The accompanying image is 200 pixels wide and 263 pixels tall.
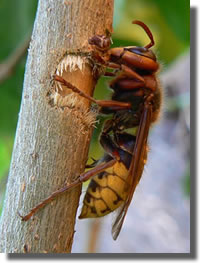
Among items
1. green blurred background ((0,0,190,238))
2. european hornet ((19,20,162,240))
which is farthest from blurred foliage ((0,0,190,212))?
european hornet ((19,20,162,240))

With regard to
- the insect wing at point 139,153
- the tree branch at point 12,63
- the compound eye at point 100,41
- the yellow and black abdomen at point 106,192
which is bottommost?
the yellow and black abdomen at point 106,192

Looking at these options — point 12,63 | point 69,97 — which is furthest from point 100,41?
point 12,63

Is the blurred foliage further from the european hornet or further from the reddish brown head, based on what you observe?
the reddish brown head

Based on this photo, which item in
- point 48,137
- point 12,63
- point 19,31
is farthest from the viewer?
point 19,31

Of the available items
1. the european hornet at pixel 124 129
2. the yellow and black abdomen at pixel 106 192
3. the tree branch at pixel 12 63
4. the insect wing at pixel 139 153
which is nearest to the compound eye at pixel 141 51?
the european hornet at pixel 124 129

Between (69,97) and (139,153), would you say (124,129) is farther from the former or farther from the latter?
(69,97)

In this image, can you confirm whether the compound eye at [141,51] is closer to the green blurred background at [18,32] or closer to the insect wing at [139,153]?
the insect wing at [139,153]
